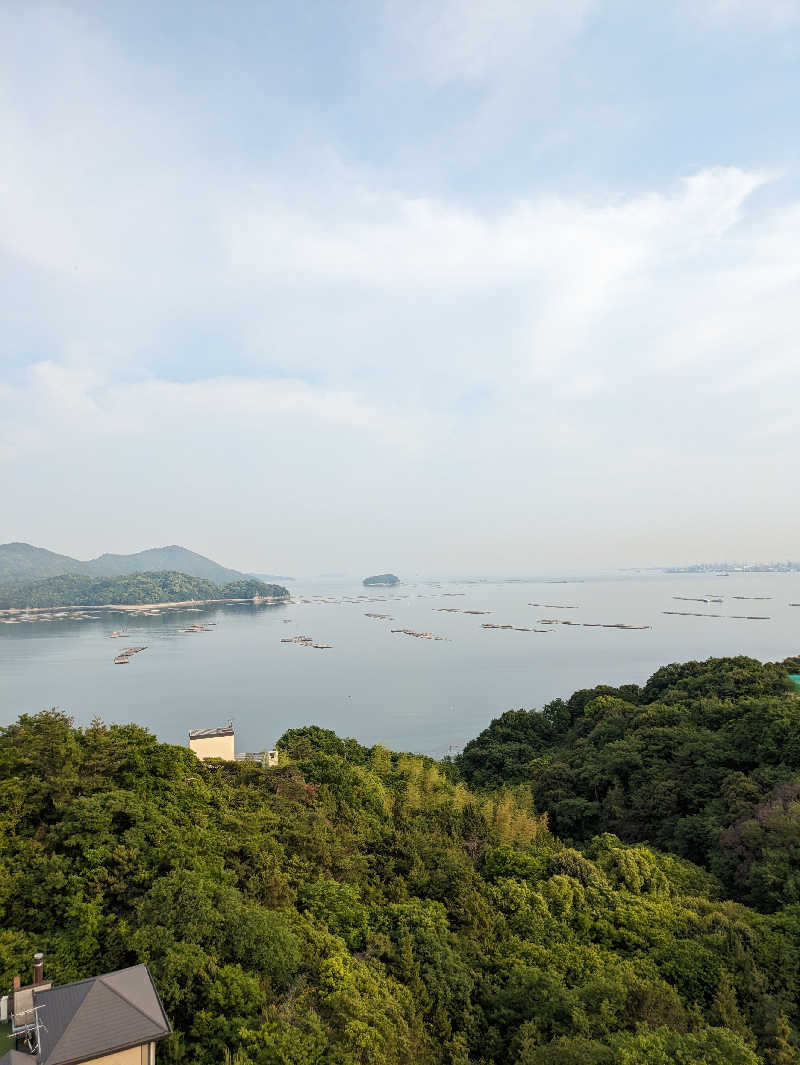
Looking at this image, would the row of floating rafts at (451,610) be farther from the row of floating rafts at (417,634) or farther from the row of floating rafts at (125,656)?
the row of floating rafts at (125,656)

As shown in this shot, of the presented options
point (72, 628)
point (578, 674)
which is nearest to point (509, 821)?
point (578, 674)

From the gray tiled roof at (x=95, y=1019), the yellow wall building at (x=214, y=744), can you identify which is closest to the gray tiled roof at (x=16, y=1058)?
the gray tiled roof at (x=95, y=1019)

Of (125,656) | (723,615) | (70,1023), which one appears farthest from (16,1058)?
(723,615)

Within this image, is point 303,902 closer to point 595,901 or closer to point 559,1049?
point 559,1049

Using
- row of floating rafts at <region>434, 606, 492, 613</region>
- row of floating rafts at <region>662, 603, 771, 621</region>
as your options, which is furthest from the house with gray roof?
row of floating rafts at <region>434, 606, 492, 613</region>

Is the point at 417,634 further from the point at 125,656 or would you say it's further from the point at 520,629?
the point at 125,656

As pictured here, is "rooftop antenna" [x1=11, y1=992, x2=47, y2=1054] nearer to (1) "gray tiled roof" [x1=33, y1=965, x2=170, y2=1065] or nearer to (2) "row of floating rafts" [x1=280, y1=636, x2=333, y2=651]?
(1) "gray tiled roof" [x1=33, y1=965, x2=170, y2=1065]
